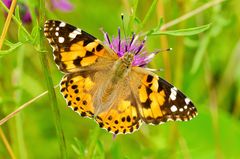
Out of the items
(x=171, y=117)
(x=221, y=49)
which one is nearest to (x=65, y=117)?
(x=221, y=49)

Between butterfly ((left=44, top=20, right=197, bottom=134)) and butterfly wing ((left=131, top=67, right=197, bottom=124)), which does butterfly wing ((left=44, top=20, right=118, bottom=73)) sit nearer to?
butterfly ((left=44, top=20, right=197, bottom=134))

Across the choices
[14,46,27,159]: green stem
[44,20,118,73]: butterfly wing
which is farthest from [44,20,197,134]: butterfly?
[14,46,27,159]: green stem

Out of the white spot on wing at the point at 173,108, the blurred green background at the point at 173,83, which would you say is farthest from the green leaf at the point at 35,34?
the blurred green background at the point at 173,83

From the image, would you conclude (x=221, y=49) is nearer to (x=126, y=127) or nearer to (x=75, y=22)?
(x=75, y=22)

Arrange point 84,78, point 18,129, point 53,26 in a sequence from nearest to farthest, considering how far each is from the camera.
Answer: point 53,26 < point 84,78 < point 18,129

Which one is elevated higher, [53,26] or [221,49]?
[53,26]

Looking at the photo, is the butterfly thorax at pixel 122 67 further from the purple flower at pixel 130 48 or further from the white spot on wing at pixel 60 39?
the white spot on wing at pixel 60 39

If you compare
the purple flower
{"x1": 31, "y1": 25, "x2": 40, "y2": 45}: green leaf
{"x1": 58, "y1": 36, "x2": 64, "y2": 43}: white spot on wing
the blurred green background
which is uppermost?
{"x1": 31, "y1": 25, "x2": 40, "y2": 45}: green leaf
